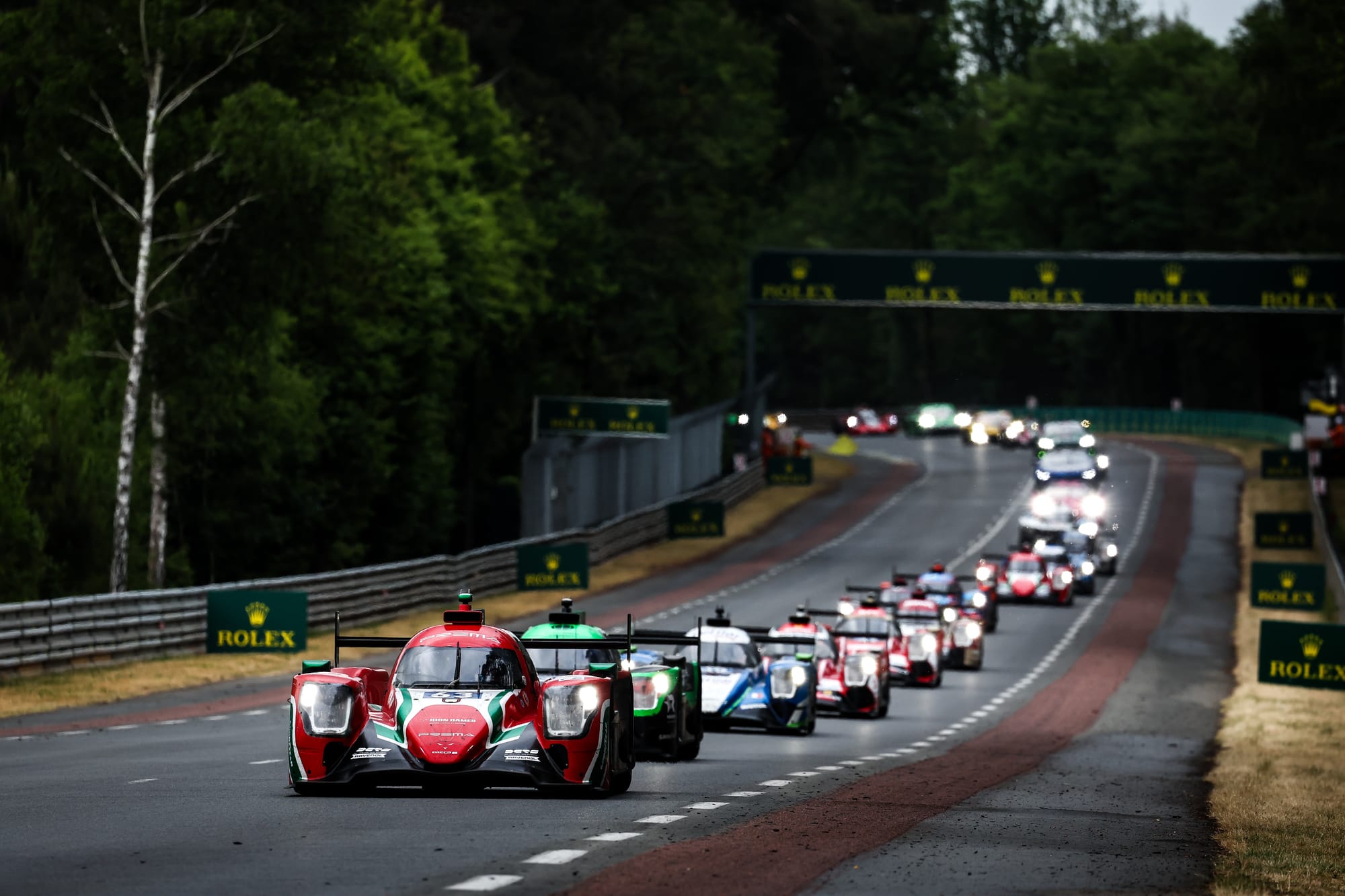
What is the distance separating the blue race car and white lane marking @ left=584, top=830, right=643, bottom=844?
13.0 m

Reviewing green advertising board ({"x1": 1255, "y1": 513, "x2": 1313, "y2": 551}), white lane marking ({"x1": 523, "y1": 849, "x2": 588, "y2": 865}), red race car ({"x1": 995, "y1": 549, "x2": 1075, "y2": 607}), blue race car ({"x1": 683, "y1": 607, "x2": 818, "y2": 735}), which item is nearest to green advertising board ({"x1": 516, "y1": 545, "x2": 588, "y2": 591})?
red race car ({"x1": 995, "y1": 549, "x2": 1075, "y2": 607})

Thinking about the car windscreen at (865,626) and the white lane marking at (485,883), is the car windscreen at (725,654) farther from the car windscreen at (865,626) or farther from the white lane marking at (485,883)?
the white lane marking at (485,883)

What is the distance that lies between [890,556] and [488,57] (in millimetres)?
23744

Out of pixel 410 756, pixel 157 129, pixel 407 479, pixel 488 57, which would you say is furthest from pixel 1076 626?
pixel 410 756

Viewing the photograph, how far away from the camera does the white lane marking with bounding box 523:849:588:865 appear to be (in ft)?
40.8

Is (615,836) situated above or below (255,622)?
below

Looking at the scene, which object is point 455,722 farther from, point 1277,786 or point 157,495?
point 157,495

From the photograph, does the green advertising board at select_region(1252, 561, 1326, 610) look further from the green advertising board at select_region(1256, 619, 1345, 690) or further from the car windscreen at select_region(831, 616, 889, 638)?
the car windscreen at select_region(831, 616, 889, 638)

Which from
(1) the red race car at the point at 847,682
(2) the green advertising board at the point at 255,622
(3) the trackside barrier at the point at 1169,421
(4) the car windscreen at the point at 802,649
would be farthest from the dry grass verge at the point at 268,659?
(3) the trackside barrier at the point at 1169,421

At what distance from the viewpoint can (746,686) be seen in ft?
90.7

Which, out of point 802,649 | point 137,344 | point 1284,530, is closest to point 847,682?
point 802,649

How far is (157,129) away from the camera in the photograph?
1588 inches

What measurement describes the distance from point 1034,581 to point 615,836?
4563 cm

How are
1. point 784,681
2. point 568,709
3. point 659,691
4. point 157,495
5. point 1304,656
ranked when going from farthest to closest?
point 157,495
point 1304,656
point 784,681
point 659,691
point 568,709
